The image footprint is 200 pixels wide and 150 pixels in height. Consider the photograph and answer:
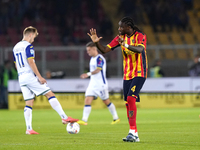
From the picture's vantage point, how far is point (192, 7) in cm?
2834

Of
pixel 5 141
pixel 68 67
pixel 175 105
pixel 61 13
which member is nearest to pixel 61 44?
pixel 61 13

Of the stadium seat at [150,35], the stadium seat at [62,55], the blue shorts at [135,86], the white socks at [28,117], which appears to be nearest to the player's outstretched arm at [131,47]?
the blue shorts at [135,86]

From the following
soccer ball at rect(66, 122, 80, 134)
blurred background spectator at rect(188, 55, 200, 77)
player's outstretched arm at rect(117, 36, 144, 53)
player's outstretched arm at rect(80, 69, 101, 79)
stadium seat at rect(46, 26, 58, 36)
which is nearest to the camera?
player's outstretched arm at rect(117, 36, 144, 53)

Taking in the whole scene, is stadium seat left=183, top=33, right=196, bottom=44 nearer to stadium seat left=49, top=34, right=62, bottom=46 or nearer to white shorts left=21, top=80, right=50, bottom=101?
stadium seat left=49, top=34, right=62, bottom=46

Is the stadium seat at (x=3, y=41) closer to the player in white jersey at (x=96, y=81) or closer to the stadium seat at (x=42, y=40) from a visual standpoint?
the stadium seat at (x=42, y=40)

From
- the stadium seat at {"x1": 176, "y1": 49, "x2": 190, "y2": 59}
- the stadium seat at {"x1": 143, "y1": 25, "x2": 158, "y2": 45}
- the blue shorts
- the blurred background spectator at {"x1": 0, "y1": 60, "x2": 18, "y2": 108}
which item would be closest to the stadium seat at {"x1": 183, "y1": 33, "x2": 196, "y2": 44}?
the stadium seat at {"x1": 143, "y1": 25, "x2": 158, "y2": 45}

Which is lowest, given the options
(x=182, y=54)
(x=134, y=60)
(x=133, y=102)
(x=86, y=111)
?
(x=86, y=111)

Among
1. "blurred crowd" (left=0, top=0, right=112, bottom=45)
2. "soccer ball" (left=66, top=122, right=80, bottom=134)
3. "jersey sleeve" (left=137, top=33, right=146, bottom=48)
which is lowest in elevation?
"soccer ball" (left=66, top=122, right=80, bottom=134)

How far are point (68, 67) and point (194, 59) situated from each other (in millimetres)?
5603

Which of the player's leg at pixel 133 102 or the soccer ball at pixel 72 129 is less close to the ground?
the player's leg at pixel 133 102

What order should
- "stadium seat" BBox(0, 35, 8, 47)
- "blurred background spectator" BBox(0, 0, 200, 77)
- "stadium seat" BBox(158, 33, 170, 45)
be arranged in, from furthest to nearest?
1. "blurred background spectator" BBox(0, 0, 200, 77)
2. "stadium seat" BBox(158, 33, 170, 45)
3. "stadium seat" BBox(0, 35, 8, 47)

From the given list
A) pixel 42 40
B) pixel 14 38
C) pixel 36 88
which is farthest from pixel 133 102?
pixel 14 38

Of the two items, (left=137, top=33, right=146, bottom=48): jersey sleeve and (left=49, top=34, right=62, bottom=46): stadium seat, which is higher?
(left=49, top=34, right=62, bottom=46): stadium seat

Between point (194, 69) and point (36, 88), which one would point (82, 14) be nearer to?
point (194, 69)
